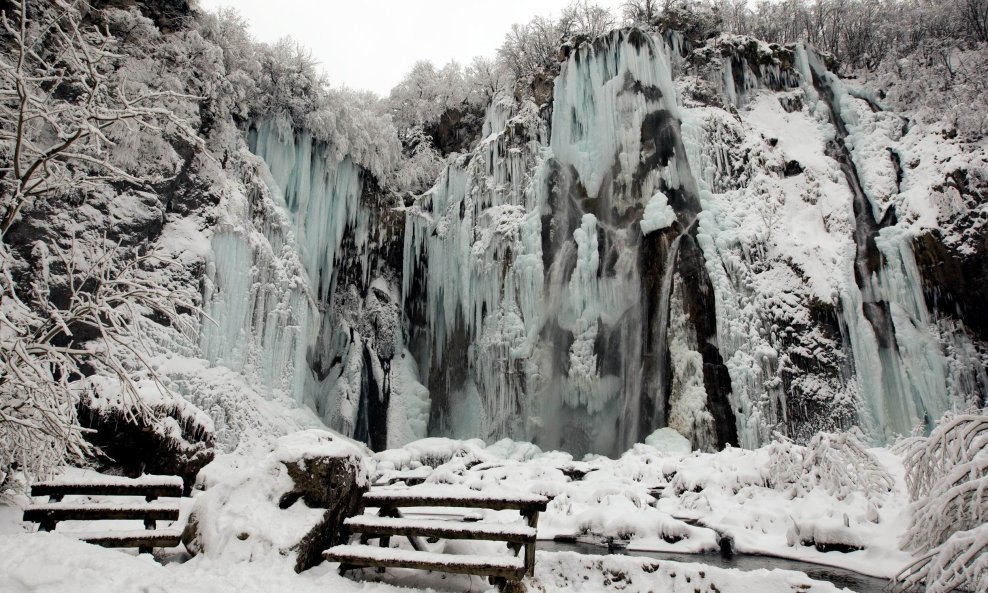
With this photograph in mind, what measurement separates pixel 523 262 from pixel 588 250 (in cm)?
180

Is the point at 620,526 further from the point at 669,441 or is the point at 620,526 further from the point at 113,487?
the point at 669,441

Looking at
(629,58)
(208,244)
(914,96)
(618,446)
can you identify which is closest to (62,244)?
(208,244)

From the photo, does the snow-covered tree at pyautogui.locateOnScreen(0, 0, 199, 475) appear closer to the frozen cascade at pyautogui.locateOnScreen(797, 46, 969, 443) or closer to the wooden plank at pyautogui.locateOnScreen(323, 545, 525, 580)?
the wooden plank at pyautogui.locateOnScreen(323, 545, 525, 580)

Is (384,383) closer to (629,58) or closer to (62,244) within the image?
(62,244)

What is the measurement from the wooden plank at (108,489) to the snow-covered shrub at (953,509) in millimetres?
5357

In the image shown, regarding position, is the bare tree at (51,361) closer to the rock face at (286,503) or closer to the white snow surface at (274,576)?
the white snow surface at (274,576)

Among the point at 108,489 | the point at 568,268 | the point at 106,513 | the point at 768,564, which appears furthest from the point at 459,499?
the point at 568,268

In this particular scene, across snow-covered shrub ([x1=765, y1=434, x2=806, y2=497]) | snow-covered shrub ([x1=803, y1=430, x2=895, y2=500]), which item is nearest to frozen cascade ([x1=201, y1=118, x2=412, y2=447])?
snow-covered shrub ([x1=765, y1=434, x2=806, y2=497])

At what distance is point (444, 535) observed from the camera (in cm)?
422

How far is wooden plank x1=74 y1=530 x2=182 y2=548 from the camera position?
4227 mm

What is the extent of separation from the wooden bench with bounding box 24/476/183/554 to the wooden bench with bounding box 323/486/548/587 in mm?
1398

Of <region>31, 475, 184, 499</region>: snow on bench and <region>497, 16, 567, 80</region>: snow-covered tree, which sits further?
<region>497, 16, 567, 80</region>: snow-covered tree

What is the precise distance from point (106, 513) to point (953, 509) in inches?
225

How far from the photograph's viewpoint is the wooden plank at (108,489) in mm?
4586
